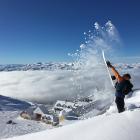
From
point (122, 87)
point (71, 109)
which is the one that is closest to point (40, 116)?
point (71, 109)

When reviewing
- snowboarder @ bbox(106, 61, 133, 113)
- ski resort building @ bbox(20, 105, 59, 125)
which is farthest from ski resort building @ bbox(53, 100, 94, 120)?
snowboarder @ bbox(106, 61, 133, 113)

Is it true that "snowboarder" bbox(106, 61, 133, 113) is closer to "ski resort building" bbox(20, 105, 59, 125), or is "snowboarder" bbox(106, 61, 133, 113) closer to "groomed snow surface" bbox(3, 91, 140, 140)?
"groomed snow surface" bbox(3, 91, 140, 140)

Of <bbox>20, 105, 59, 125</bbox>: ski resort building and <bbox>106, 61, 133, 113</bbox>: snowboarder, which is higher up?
<bbox>106, 61, 133, 113</bbox>: snowboarder

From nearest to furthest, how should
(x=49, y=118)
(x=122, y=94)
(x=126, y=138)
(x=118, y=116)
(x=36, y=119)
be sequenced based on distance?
(x=126, y=138)
(x=118, y=116)
(x=122, y=94)
(x=49, y=118)
(x=36, y=119)

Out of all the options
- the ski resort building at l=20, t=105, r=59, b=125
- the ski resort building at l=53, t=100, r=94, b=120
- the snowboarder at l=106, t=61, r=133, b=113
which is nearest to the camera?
the snowboarder at l=106, t=61, r=133, b=113

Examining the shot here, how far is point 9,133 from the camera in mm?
43688

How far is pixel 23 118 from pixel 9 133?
19276 mm

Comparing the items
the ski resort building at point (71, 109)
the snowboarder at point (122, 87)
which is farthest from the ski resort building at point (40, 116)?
the snowboarder at point (122, 87)

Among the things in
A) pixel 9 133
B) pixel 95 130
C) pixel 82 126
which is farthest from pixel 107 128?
pixel 9 133

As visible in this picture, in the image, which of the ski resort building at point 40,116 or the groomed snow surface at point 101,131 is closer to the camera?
the groomed snow surface at point 101,131

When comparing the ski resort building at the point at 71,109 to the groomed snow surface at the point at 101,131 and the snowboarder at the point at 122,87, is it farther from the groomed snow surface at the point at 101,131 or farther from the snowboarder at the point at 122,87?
the groomed snow surface at the point at 101,131

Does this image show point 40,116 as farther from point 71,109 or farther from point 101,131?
point 101,131

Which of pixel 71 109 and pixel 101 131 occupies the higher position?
pixel 71 109

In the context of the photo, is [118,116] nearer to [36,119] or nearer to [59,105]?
[36,119]
